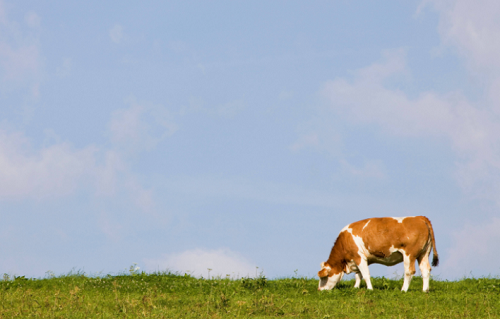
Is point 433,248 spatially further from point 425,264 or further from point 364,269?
point 364,269

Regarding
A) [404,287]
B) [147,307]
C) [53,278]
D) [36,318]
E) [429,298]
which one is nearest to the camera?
[36,318]

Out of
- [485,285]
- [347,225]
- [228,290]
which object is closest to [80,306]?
[228,290]

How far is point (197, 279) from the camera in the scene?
20.0m

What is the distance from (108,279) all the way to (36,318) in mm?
8338

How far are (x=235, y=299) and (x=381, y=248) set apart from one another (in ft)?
18.7

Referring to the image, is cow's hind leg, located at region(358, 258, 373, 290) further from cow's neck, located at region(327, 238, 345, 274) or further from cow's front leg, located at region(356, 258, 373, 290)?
cow's neck, located at region(327, 238, 345, 274)

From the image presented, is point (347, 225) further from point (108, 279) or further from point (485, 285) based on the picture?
point (108, 279)

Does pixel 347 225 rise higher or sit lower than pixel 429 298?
higher

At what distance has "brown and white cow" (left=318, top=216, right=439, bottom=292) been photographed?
57.3ft

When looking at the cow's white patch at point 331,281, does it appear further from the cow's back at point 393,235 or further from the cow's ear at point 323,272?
the cow's back at point 393,235

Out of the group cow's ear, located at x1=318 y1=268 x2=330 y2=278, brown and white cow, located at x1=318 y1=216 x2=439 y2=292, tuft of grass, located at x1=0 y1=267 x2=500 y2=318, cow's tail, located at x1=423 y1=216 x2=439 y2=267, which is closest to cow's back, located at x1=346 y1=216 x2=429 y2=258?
brown and white cow, located at x1=318 y1=216 x2=439 y2=292

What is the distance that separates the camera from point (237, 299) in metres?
15.4

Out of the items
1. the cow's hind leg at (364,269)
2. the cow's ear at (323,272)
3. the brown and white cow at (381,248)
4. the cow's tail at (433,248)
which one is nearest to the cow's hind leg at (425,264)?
the brown and white cow at (381,248)

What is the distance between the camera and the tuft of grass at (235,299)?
1303 centimetres
